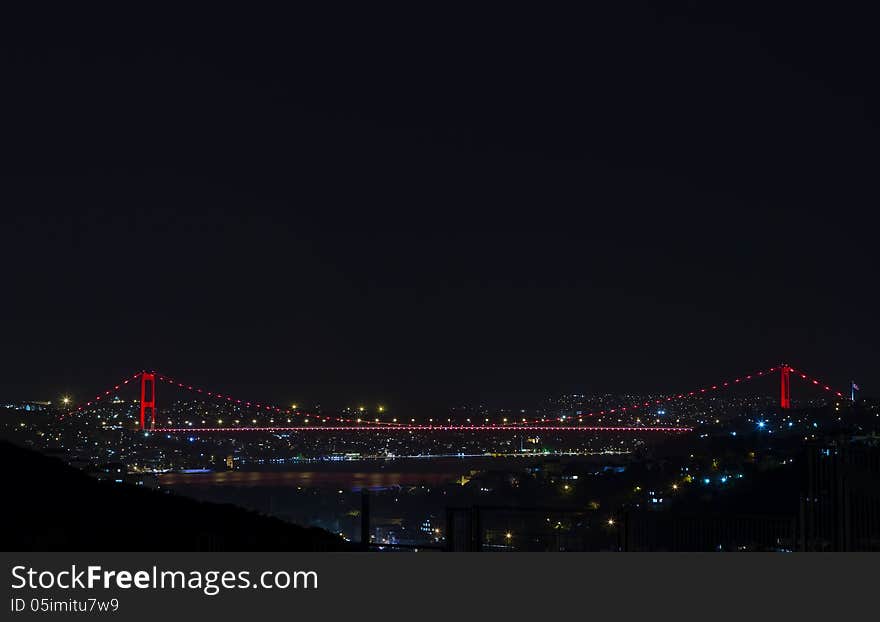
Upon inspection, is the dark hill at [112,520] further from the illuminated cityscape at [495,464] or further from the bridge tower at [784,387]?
the bridge tower at [784,387]

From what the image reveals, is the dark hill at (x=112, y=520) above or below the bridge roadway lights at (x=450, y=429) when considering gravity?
below

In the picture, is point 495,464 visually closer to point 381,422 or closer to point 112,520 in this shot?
point 381,422

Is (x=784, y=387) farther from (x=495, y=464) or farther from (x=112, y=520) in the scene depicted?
(x=112, y=520)

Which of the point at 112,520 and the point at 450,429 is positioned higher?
the point at 450,429

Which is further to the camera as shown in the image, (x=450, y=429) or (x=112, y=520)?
(x=450, y=429)

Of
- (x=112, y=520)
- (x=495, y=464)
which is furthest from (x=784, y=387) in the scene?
(x=112, y=520)

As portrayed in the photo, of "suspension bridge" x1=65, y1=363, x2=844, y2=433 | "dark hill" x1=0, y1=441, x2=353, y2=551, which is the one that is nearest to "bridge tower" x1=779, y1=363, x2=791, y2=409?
"suspension bridge" x1=65, y1=363, x2=844, y2=433

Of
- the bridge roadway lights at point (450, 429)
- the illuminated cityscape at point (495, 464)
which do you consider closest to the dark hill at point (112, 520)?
the illuminated cityscape at point (495, 464)

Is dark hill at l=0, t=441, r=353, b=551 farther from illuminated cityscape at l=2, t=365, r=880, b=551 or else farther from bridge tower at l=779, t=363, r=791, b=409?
bridge tower at l=779, t=363, r=791, b=409

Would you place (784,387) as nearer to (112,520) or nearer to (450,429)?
(450,429)
